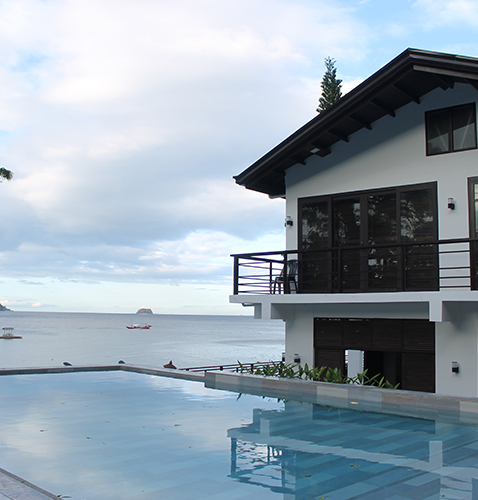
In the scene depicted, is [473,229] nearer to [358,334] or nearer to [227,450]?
[358,334]

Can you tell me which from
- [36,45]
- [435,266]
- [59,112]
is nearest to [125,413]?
[435,266]

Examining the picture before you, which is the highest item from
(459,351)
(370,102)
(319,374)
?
(370,102)

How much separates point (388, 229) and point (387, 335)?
8.20 feet

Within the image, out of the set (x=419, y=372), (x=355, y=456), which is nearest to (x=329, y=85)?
(x=419, y=372)

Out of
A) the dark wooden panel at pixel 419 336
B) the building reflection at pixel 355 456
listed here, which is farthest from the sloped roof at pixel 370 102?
the building reflection at pixel 355 456

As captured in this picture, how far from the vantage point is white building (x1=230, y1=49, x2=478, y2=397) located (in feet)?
37.7

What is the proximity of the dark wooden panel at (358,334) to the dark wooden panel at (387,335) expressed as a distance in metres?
0.15

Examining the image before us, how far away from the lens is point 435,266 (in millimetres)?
11844

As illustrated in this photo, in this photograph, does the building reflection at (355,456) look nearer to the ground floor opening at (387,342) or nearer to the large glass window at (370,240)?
the ground floor opening at (387,342)

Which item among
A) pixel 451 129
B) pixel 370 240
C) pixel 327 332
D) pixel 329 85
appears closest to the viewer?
pixel 451 129

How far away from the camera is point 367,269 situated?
42.1 ft

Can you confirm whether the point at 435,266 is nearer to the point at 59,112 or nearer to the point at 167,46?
the point at 167,46

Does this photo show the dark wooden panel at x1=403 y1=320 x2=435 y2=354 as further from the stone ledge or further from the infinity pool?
the infinity pool

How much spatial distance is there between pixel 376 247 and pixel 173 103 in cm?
1402
